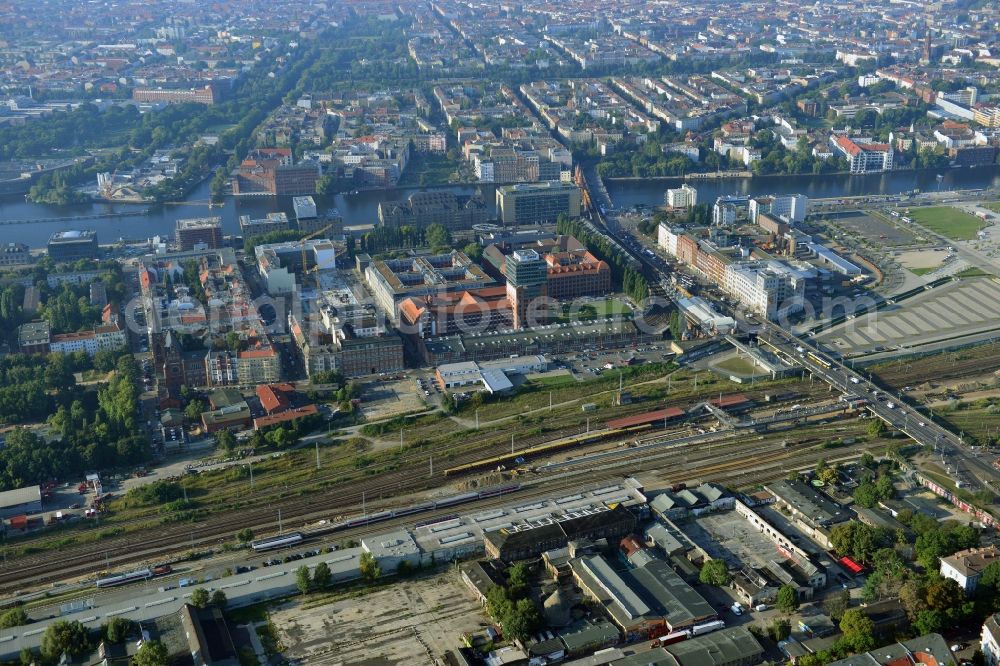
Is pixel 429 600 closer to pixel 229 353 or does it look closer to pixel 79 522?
pixel 79 522

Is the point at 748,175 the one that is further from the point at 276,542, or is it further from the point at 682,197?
the point at 276,542

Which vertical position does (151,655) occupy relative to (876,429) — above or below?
above

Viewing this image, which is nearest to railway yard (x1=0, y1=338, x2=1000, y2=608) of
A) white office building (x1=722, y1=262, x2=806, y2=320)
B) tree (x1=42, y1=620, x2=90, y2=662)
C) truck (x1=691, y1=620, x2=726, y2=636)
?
tree (x1=42, y1=620, x2=90, y2=662)

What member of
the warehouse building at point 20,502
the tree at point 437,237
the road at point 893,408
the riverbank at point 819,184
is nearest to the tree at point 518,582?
the road at point 893,408

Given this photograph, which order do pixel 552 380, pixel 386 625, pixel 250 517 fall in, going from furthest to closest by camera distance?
pixel 552 380 < pixel 250 517 < pixel 386 625

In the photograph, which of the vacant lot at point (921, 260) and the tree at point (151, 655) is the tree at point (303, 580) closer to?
the tree at point (151, 655)

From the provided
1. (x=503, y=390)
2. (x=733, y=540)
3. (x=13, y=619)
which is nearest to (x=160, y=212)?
(x=503, y=390)

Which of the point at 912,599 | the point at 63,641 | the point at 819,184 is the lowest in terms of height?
the point at 819,184
